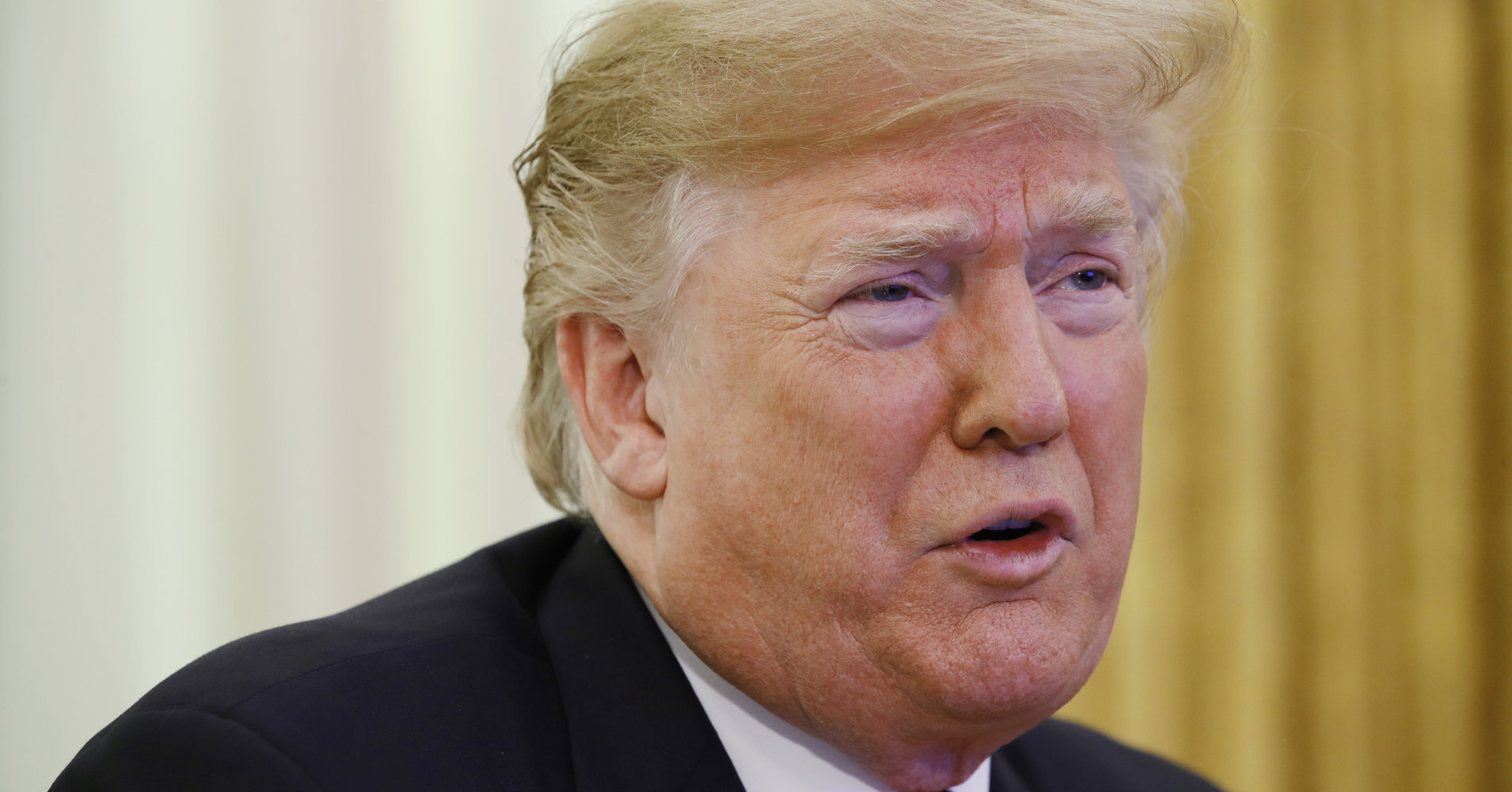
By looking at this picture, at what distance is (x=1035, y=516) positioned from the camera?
47.0 inches

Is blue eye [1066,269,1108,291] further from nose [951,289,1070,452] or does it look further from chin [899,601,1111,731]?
chin [899,601,1111,731]

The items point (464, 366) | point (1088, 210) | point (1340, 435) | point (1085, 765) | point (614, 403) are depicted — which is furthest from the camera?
point (1340, 435)

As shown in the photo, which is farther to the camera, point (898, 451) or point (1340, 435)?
point (1340, 435)

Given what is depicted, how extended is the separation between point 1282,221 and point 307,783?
2537 mm

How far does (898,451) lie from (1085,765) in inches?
35.7

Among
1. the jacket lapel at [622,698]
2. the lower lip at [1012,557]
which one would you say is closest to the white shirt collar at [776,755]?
the jacket lapel at [622,698]

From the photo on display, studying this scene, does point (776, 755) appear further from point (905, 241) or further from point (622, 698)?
point (905, 241)

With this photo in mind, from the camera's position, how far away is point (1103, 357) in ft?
4.26

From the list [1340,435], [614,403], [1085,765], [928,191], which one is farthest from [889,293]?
[1340,435]

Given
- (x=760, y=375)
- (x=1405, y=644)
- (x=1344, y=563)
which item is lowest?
(x=1405, y=644)

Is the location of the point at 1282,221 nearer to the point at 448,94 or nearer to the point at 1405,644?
the point at 1405,644

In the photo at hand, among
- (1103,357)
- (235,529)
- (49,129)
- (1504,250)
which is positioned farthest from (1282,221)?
(49,129)

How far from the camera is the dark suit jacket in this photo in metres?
1.07

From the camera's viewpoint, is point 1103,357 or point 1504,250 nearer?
point 1103,357
